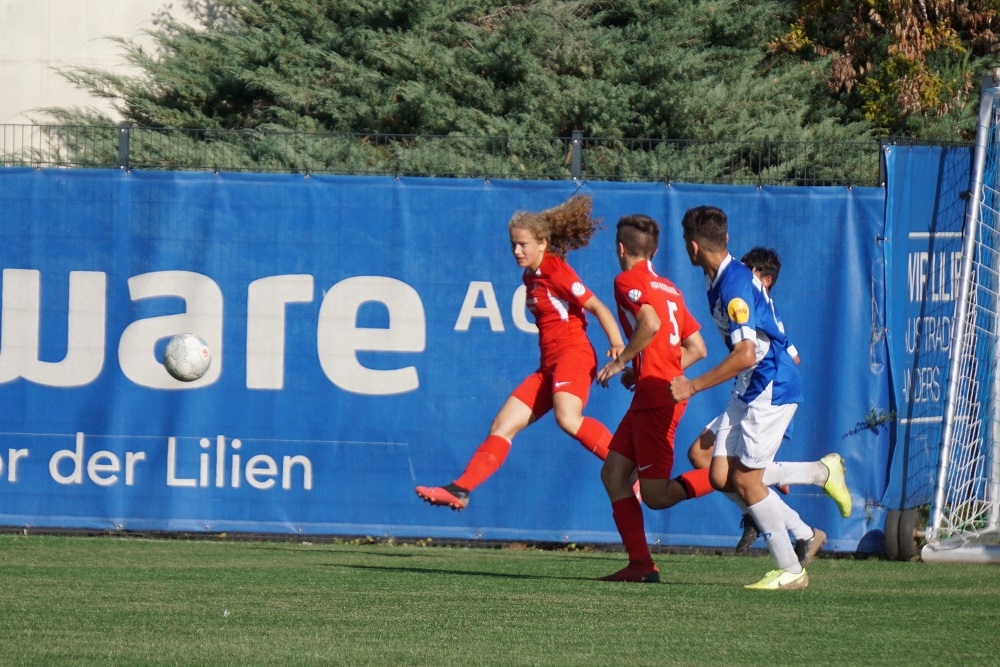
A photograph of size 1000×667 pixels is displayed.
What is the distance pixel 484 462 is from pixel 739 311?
91.0 inches

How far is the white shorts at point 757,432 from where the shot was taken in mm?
7355

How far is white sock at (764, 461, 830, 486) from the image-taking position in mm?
8711

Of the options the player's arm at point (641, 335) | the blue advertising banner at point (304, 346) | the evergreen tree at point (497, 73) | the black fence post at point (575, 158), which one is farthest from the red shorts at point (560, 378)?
the evergreen tree at point (497, 73)

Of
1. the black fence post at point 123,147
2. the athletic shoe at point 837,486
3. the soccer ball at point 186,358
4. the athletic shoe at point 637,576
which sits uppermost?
the black fence post at point 123,147

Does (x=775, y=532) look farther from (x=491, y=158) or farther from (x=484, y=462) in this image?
(x=491, y=158)

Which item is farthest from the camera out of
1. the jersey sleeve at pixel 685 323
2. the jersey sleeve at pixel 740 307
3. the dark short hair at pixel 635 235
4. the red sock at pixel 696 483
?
the jersey sleeve at pixel 685 323

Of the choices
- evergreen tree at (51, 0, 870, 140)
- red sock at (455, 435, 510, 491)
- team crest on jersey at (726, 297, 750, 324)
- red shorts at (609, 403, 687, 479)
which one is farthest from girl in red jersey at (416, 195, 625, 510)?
evergreen tree at (51, 0, 870, 140)

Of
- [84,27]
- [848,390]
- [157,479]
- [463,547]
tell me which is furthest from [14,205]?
[84,27]

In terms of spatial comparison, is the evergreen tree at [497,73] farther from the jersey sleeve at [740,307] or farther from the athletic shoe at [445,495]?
the jersey sleeve at [740,307]

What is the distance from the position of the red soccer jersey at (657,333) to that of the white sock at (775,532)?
786 mm

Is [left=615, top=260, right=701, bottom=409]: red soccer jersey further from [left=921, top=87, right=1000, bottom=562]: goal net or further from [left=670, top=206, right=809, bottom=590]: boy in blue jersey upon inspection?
[left=921, top=87, right=1000, bottom=562]: goal net

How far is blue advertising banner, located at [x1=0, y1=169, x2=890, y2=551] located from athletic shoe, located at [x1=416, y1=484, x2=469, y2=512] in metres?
1.96

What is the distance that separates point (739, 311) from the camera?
712cm

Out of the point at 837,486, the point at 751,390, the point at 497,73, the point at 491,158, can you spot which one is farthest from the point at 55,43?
the point at 751,390
